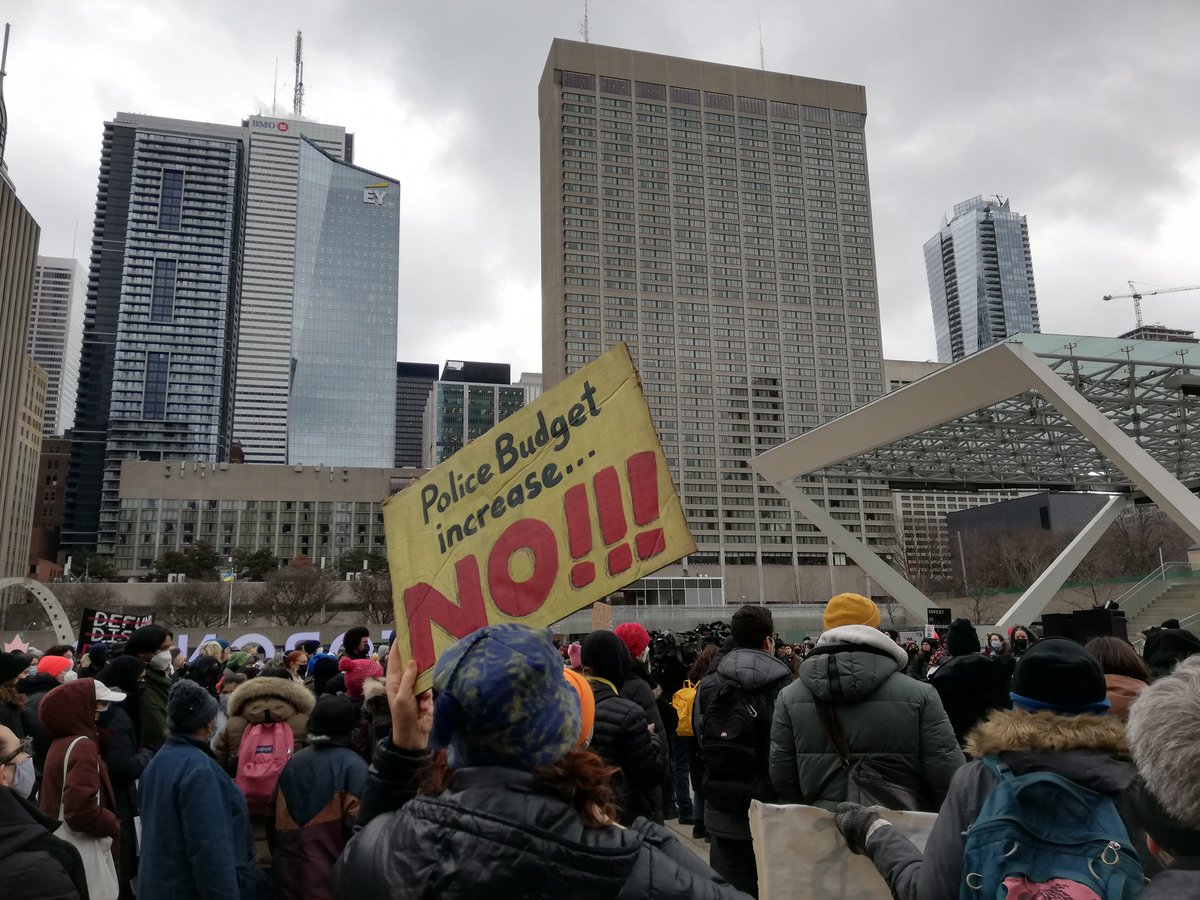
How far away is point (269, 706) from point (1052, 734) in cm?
370

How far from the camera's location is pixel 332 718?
3.86m

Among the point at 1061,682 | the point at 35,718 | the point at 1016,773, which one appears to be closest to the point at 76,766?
the point at 35,718

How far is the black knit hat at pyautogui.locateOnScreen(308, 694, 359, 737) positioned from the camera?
12.7 feet

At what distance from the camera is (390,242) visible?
182875 mm

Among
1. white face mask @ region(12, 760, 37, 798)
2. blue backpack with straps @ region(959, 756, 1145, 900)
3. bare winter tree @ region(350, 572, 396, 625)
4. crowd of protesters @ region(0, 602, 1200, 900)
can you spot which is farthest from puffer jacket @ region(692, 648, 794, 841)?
bare winter tree @ region(350, 572, 396, 625)

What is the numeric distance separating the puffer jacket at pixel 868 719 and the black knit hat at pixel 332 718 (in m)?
1.97

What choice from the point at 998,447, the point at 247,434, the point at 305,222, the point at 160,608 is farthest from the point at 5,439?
the point at 305,222

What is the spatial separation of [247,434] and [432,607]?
18722 centimetres

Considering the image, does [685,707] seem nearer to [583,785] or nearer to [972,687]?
[972,687]

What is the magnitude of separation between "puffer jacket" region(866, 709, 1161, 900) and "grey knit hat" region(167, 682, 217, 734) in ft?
9.67

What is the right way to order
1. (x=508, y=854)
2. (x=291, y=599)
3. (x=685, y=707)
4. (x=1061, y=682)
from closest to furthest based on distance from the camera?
(x=508, y=854), (x=1061, y=682), (x=685, y=707), (x=291, y=599)

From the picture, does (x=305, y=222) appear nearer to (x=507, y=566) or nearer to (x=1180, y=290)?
(x=1180, y=290)

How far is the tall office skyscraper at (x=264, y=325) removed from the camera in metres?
174

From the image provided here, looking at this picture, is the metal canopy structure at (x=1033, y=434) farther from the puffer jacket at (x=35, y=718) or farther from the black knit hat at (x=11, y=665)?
the black knit hat at (x=11, y=665)
